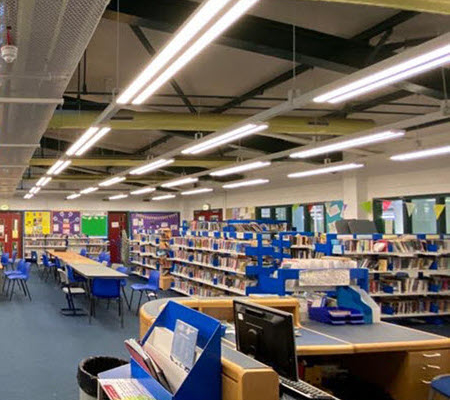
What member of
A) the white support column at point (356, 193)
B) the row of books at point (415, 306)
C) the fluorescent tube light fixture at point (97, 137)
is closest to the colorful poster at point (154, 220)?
the white support column at point (356, 193)

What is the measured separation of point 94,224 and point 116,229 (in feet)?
3.13

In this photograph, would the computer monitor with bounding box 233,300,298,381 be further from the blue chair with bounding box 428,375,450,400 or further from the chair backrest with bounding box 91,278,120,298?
the chair backrest with bounding box 91,278,120,298

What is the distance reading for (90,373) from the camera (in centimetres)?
363

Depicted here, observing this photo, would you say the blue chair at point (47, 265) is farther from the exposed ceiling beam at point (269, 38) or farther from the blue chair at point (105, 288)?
the exposed ceiling beam at point (269, 38)

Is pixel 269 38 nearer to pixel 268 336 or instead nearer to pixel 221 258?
pixel 268 336

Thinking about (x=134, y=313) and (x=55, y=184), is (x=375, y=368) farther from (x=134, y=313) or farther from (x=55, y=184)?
(x=55, y=184)

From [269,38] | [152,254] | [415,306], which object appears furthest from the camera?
[152,254]

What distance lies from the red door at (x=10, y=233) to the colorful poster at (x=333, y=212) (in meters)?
13.1

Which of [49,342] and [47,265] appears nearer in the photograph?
[49,342]

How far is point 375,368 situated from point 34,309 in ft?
27.0

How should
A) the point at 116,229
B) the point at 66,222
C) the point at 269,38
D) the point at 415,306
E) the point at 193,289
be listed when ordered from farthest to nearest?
the point at 116,229, the point at 66,222, the point at 193,289, the point at 415,306, the point at 269,38

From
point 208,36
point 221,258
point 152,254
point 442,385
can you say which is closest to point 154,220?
point 152,254

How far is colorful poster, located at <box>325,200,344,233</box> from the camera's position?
42.7ft

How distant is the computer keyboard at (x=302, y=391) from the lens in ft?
7.37
